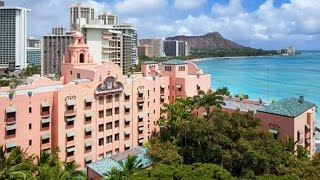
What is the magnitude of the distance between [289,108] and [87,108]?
17.9 metres

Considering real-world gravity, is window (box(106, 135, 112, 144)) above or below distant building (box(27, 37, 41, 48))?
below

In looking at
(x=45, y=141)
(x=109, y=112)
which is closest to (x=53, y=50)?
(x=109, y=112)

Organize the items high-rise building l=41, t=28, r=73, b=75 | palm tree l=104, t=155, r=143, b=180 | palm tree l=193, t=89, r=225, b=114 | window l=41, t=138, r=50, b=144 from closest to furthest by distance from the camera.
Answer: palm tree l=104, t=155, r=143, b=180 → window l=41, t=138, r=50, b=144 → palm tree l=193, t=89, r=225, b=114 → high-rise building l=41, t=28, r=73, b=75

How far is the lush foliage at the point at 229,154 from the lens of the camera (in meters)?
21.5

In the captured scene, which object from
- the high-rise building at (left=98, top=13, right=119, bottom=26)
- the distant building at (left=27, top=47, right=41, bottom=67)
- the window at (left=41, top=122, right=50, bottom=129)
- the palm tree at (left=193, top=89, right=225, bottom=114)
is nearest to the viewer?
the window at (left=41, top=122, right=50, bottom=129)

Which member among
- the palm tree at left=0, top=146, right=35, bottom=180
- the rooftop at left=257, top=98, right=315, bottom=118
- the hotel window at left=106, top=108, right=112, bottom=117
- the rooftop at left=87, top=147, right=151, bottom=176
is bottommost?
the rooftop at left=87, top=147, right=151, bottom=176

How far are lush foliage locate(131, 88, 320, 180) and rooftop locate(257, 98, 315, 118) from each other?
2.44 metres

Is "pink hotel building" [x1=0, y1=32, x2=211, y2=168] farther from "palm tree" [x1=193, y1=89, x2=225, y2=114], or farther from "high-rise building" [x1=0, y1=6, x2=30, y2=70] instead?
Answer: "high-rise building" [x1=0, y1=6, x2=30, y2=70]

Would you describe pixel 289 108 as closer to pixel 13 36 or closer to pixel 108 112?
pixel 108 112

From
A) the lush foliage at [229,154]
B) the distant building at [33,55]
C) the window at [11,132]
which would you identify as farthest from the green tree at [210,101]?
the distant building at [33,55]

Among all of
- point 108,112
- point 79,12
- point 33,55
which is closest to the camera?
point 108,112

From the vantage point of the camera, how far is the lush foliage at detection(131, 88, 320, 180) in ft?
70.4

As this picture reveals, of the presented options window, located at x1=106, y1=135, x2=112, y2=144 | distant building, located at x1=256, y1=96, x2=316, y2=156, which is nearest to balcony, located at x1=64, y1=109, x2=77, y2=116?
window, located at x1=106, y1=135, x2=112, y2=144

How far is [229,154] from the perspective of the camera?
76.9 ft
